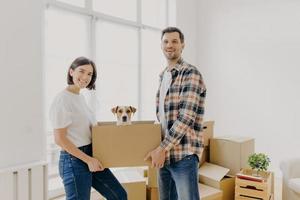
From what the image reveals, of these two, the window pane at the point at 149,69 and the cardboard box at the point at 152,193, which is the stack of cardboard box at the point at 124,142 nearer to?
the cardboard box at the point at 152,193

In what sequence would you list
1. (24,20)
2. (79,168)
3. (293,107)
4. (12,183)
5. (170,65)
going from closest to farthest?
(79,168), (170,65), (12,183), (24,20), (293,107)

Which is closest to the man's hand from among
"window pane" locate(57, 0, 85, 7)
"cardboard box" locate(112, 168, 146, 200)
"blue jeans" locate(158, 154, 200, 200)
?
"blue jeans" locate(158, 154, 200, 200)

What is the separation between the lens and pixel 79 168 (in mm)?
1562

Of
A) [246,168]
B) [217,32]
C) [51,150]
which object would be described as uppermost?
[217,32]

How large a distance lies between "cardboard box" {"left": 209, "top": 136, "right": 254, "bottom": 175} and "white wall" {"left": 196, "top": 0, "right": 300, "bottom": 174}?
36.7 inches

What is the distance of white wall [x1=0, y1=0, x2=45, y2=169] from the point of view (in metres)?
2.08

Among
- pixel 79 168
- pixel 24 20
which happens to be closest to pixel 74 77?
pixel 79 168

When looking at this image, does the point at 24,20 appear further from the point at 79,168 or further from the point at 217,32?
the point at 217,32

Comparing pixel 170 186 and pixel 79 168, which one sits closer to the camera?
pixel 79 168

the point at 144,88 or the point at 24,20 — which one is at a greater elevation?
the point at 24,20

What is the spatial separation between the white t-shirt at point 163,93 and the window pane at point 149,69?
2.07 meters

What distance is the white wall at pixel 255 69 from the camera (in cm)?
351

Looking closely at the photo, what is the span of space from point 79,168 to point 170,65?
0.80m

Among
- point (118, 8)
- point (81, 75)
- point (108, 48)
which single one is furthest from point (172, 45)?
point (118, 8)
